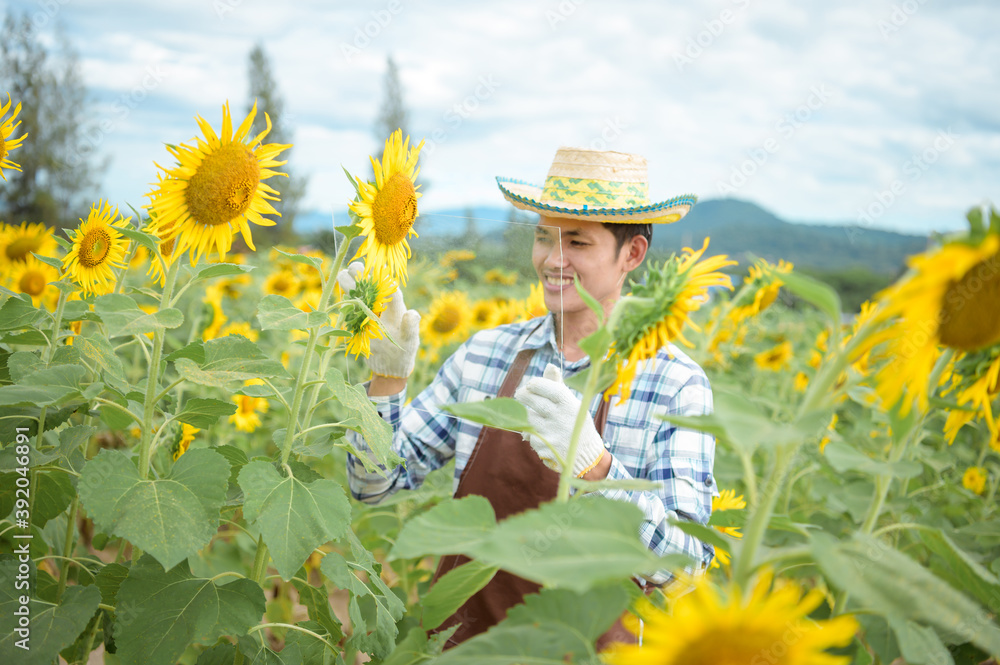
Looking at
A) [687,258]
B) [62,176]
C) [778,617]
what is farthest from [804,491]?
[62,176]

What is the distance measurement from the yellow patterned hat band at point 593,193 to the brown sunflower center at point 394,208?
82cm

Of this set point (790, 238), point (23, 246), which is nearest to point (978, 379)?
point (23, 246)

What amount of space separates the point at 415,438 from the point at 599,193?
3.02ft

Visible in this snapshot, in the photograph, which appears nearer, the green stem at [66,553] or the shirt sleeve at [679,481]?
the green stem at [66,553]

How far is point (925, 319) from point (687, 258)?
36 cm

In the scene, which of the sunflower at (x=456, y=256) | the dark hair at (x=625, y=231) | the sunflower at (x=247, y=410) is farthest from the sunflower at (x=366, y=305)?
the sunflower at (x=247, y=410)

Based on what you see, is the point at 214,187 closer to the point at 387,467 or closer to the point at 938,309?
the point at 387,467

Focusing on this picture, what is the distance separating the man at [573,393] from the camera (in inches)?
70.4

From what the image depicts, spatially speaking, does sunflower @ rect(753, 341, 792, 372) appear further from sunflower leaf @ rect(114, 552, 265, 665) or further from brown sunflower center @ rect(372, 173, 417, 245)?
sunflower leaf @ rect(114, 552, 265, 665)

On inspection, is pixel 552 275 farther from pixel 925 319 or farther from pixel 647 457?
pixel 925 319

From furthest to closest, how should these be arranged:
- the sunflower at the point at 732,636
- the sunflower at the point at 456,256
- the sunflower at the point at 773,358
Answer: the sunflower at the point at 773,358
the sunflower at the point at 456,256
the sunflower at the point at 732,636

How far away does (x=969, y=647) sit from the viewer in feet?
3.82

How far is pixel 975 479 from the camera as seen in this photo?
3430 mm

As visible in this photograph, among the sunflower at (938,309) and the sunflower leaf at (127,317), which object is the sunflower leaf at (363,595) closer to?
the sunflower leaf at (127,317)
